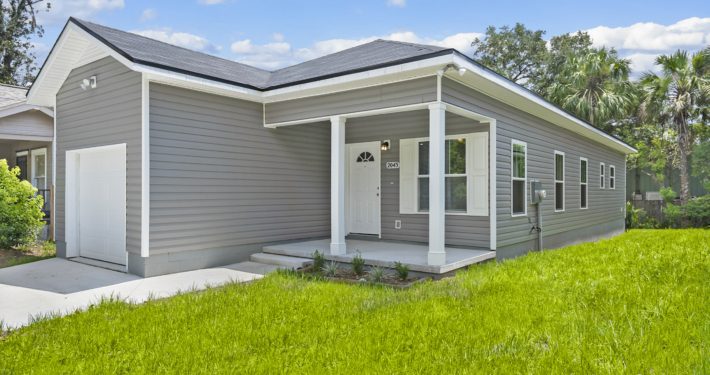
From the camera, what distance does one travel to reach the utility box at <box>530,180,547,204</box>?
8.80 m

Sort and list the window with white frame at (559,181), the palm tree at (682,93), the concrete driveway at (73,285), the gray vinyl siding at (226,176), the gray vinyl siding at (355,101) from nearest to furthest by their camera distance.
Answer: the concrete driveway at (73,285) → the gray vinyl siding at (355,101) → the gray vinyl siding at (226,176) → the window with white frame at (559,181) → the palm tree at (682,93)

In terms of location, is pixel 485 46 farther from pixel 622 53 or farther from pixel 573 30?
pixel 622 53

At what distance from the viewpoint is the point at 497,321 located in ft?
12.8

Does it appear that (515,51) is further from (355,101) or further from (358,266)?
(358,266)

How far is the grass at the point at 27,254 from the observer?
755 centimetres

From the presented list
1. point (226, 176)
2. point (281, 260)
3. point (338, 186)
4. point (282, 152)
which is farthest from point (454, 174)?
point (226, 176)

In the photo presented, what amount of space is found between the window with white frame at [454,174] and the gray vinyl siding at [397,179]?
0.13 m

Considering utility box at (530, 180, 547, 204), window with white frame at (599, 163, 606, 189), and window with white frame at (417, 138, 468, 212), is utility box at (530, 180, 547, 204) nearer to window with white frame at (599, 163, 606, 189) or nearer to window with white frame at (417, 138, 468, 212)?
window with white frame at (417, 138, 468, 212)

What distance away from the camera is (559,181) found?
10336 millimetres

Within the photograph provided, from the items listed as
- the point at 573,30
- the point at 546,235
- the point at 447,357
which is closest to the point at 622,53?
the point at 573,30

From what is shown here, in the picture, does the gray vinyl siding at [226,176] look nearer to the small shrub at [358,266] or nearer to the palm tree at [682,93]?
the small shrub at [358,266]

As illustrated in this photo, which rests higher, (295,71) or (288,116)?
(295,71)

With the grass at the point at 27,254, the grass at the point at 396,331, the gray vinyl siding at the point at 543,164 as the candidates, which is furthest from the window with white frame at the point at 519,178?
the grass at the point at 27,254

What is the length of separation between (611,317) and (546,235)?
5.91 m
